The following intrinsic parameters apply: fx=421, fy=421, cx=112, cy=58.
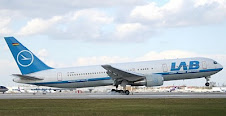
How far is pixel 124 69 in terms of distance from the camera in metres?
52.6

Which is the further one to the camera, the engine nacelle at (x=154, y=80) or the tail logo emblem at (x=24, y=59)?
the tail logo emblem at (x=24, y=59)

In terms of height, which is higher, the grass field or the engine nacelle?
the engine nacelle

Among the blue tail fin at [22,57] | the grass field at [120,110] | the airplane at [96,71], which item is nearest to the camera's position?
the grass field at [120,110]

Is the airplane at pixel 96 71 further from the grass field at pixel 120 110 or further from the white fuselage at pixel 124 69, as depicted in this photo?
the grass field at pixel 120 110

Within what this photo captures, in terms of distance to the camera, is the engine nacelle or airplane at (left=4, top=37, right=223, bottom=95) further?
airplane at (left=4, top=37, right=223, bottom=95)

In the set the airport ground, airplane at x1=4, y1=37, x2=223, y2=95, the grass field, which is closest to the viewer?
the grass field

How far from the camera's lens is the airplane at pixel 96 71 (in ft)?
171

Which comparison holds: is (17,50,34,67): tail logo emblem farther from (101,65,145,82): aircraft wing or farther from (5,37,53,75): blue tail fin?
(101,65,145,82): aircraft wing

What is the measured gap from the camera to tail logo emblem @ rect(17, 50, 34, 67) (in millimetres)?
53219

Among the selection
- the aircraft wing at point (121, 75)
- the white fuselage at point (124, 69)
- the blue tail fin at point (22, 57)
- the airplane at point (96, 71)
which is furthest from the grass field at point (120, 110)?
Result: the blue tail fin at point (22, 57)

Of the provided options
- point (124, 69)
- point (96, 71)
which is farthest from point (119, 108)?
point (96, 71)

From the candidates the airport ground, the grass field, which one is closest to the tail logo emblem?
the airport ground

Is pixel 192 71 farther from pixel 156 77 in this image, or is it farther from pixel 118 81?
pixel 118 81

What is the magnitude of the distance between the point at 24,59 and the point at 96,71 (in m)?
9.28
